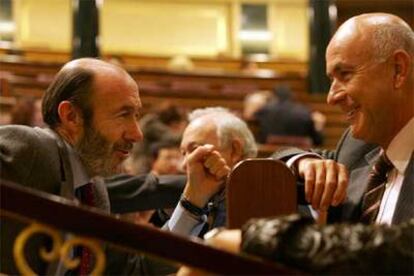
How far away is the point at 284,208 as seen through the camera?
61.3 inches

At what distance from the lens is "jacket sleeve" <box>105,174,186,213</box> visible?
2.90 meters

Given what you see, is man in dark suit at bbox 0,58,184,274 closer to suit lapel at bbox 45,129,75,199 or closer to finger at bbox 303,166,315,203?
suit lapel at bbox 45,129,75,199

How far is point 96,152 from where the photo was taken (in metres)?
2.29

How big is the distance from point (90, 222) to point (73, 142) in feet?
3.88

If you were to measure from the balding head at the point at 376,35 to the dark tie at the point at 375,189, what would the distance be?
0.24m

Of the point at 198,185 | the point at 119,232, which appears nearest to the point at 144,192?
the point at 198,185

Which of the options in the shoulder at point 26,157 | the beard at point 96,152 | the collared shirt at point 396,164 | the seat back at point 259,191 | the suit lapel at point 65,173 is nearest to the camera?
the seat back at point 259,191

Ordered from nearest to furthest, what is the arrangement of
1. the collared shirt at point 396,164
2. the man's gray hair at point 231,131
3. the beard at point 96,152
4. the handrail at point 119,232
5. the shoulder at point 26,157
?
the handrail at point 119,232 → the collared shirt at point 396,164 → the shoulder at point 26,157 → the beard at point 96,152 → the man's gray hair at point 231,131

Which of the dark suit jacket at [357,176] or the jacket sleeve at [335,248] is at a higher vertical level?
the jacket sleeve at [335,248]

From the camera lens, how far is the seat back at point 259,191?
5.06 ft

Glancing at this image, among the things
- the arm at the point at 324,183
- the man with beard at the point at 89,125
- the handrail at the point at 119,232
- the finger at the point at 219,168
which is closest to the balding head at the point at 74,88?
the man with beard at the point at 89,125

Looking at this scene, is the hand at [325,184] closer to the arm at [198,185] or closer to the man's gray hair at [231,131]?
the arm at [198,185]

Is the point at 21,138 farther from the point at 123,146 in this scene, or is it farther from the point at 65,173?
the point at 123,146

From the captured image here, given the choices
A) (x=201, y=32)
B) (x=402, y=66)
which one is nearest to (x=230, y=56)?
(x=201, y=32)
